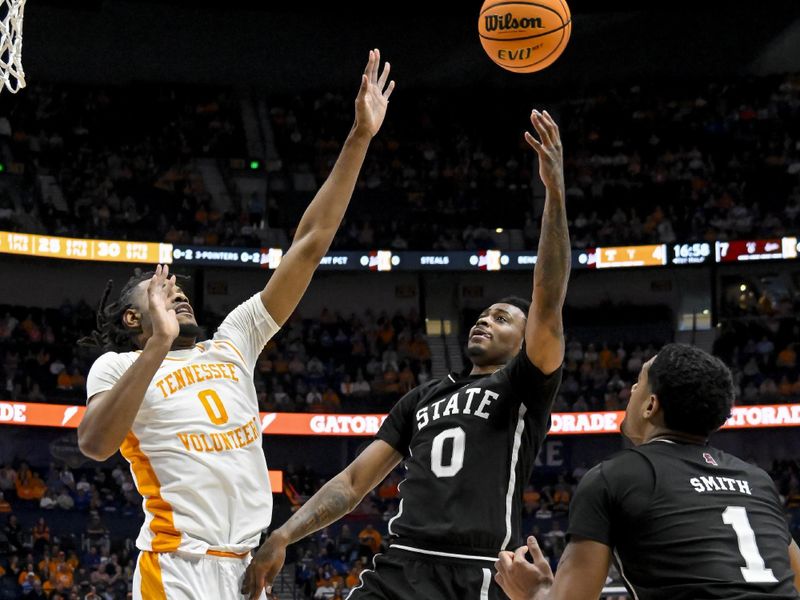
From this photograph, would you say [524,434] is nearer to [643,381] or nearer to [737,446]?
[643,381]

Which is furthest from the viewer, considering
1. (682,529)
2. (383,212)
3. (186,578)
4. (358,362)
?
(383,212)

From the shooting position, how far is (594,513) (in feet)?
9.21

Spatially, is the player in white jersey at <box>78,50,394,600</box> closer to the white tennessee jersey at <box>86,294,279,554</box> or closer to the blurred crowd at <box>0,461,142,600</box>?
the white tennessee jersey at <box>86,294,279,554</box>

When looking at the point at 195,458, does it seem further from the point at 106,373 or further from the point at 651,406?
the point at 651,406

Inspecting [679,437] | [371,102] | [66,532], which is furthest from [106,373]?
[66,532]

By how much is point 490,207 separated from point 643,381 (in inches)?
922

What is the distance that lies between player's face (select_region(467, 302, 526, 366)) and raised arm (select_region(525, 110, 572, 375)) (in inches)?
20.4

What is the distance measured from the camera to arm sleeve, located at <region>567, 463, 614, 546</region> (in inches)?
110

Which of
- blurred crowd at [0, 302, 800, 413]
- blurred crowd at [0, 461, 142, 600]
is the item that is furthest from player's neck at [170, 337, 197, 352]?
blurred crowd at [0, 302, 800, 413]

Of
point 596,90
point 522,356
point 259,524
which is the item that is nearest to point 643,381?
point 522,356

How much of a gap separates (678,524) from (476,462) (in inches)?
62.8

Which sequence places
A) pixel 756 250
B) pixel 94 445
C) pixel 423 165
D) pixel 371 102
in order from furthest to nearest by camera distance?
pixel 423 165, pixel 756 250, pixel 371 102, pixel 94 445

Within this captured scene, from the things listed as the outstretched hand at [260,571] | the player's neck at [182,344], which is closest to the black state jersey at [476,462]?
the outstretched hand at [260,571]

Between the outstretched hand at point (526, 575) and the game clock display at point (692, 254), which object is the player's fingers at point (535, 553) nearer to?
the outstretched hand at point (526, 575)
